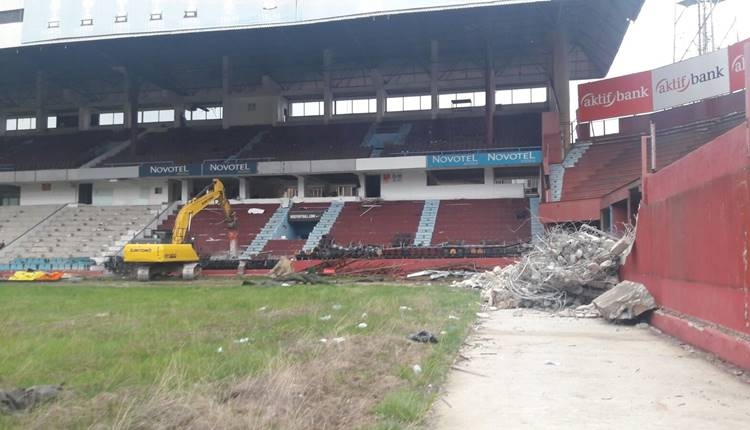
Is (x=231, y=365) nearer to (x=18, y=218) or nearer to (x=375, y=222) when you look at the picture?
(x=375, y=222)

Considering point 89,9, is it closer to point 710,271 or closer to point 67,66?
point 67,66

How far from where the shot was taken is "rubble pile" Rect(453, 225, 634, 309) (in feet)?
45.1

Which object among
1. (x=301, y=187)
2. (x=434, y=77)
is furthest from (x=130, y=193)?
(x=434, y=77)

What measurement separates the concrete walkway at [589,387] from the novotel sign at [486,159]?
27.2 m

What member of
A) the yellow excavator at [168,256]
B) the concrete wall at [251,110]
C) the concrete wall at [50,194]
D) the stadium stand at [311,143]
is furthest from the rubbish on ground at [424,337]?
the concrete wall at [50,194]

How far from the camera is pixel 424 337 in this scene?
8.53 m

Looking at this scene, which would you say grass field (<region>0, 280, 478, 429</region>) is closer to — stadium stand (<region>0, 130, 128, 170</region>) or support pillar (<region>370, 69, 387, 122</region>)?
support pillar (<region>370, 69, 387, 122</region>)

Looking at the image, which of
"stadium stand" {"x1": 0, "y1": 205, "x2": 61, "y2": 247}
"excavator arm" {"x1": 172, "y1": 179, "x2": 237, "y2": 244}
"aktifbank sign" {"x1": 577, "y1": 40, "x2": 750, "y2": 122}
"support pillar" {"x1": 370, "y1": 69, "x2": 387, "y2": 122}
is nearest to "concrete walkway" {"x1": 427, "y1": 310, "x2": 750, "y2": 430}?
"aktifbank sign" {"x1": 577, "y1": 40, "x2": 750, "y2": 122}

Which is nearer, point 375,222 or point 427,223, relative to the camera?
point 427,223

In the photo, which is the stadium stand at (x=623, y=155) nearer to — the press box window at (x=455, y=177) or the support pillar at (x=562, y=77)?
the support pillar at (x=562, y=77)

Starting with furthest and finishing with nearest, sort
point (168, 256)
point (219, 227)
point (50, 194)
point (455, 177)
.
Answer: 1. point (50, 194)
2. point (455, 177)
3. point (219, 227)
4. point (168, 256)

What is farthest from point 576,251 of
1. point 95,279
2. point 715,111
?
point 95,279

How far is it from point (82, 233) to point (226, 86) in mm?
14180

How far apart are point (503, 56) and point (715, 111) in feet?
54.1
